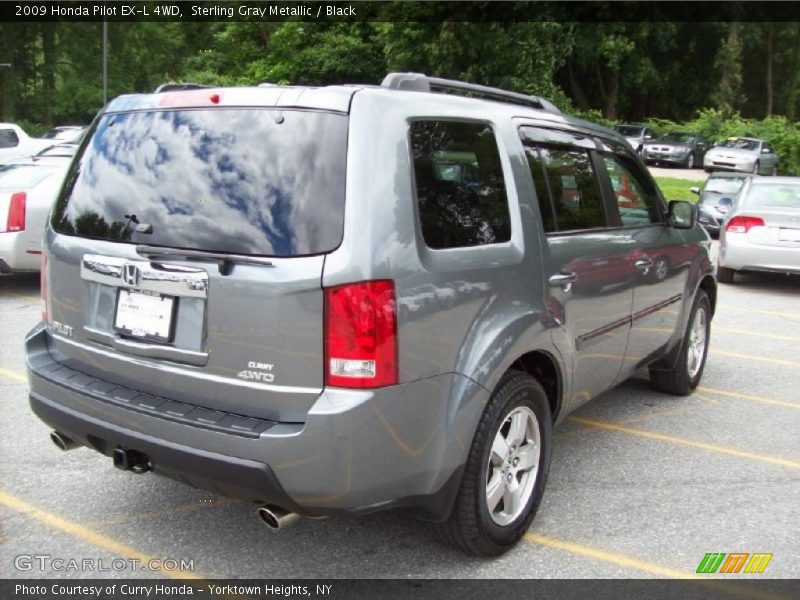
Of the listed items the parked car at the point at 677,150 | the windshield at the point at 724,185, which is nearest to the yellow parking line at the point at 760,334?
the windshield at the point at 724,185

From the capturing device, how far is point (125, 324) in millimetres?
2982

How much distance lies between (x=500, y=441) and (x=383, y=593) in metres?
0.75

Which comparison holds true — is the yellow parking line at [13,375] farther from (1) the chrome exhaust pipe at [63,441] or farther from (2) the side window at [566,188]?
(2) the side window at [566,188]

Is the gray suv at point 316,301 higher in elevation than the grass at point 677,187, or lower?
higher

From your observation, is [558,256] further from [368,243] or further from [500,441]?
[368,243]

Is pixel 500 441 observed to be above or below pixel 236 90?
below

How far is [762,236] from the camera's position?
34.1 ft

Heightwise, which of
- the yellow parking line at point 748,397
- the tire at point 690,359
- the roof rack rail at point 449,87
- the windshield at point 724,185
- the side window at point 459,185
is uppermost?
the roof rack rail at point 449,87

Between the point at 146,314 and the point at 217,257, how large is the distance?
40 centimetres

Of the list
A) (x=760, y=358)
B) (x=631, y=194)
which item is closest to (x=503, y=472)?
(x=631, y=194)

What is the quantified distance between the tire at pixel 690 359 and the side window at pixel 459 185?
2.74m

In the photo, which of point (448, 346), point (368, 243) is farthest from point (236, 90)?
point (448, 346)

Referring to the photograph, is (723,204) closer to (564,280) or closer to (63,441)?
(564,280)

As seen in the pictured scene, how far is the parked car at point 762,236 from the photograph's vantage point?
1020 cm
